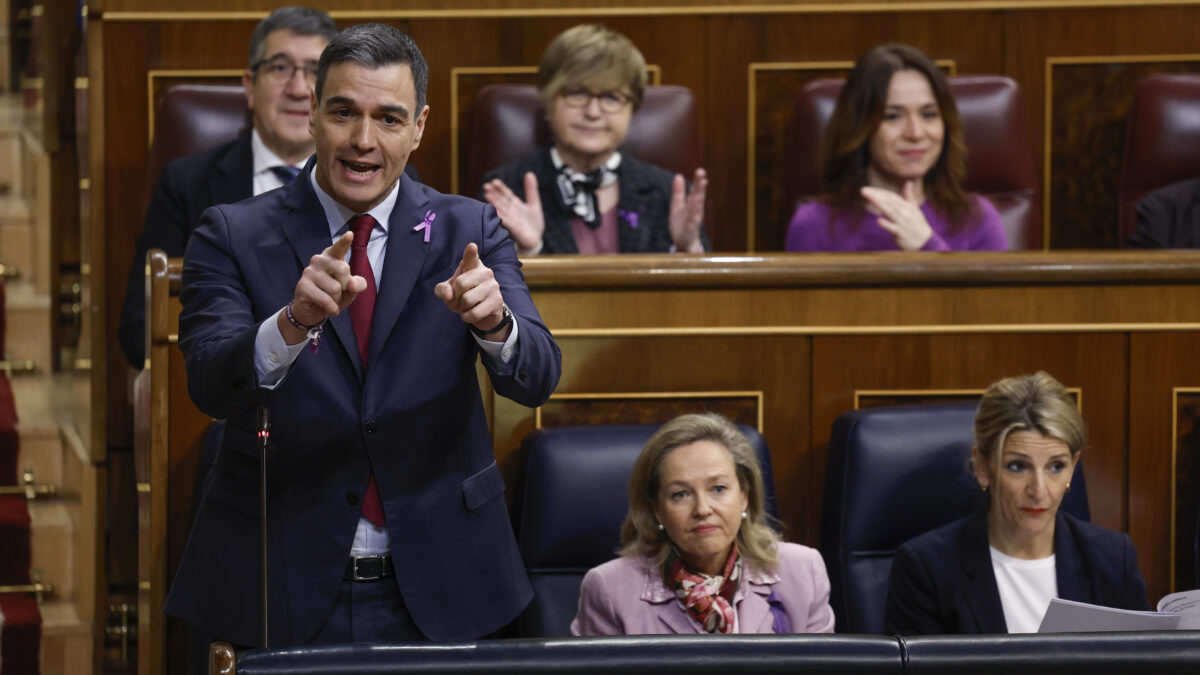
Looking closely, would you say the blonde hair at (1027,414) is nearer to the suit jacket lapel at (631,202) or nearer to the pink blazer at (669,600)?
the pink blazer at (669,600)

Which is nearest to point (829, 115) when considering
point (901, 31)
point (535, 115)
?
point (901, 31)

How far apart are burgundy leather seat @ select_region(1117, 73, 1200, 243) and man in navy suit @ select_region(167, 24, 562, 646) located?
1079 millimetres

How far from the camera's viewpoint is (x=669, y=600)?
1048 millimetres

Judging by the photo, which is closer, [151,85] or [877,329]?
[877,329]

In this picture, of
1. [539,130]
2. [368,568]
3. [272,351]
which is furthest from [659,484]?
[539,130]

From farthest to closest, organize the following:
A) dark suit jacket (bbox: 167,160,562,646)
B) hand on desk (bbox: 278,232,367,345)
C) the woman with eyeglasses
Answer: the woman with eyeglasses, dark suit jacket (bbox: 167,160,562,646), hand on desk (bbox: 278,232,367,345)

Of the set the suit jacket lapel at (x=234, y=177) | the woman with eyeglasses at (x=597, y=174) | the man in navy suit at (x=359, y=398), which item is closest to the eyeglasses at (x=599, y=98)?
the woman with eyeglasses at (x=597, y=174)

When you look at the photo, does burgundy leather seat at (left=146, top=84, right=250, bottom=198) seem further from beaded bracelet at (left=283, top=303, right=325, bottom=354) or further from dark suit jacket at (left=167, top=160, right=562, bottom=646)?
beaded bracelet at (left=283, top=303, right=325, bottom=354)

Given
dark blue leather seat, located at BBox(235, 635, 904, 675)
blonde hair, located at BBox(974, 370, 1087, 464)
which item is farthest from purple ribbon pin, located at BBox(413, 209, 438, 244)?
blonde hair, located at BBox(974, 370, 1087, 464)

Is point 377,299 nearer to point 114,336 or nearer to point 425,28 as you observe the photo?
point 114,336

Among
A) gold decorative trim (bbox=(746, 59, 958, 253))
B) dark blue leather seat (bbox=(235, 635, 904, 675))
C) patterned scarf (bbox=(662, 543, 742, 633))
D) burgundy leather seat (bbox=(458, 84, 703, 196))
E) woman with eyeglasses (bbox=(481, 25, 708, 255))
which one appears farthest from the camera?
gold decorative trim (bbox=(746, 59, 958, 253))

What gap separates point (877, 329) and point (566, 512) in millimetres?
298

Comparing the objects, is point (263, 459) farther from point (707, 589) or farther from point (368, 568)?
point (707, 589)

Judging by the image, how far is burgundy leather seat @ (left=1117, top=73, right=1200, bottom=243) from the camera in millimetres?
1650
